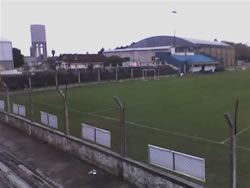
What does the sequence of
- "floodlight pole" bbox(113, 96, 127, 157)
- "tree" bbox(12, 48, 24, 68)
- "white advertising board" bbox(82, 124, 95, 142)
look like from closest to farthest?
"floodlight pole" bbox(113, 96, 127, 157) < "white advertising board" bbox(82, 124, 95, 142) < "tree" bbox(12, 48, 24, 68)

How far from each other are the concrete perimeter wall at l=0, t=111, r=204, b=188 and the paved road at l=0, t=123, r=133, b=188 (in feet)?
0.59

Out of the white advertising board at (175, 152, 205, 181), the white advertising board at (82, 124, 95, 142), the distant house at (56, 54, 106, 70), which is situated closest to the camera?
the white advertising board at (175, 152, 205, 181)

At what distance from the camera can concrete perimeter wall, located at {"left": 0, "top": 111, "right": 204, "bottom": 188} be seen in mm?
5383

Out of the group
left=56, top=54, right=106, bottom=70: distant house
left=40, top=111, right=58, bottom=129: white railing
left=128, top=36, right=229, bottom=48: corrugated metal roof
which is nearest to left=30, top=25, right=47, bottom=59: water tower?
left=56, top=54, right=106, bottom=70: distant house

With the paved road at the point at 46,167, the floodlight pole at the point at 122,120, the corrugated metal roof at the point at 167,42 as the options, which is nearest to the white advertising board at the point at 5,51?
the paved road at the point at 46,167

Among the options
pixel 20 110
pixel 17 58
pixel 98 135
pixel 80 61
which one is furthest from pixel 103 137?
pixel 17 58

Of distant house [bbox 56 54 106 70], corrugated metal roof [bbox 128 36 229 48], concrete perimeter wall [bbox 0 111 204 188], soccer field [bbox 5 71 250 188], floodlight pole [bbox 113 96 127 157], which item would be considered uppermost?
corrugated metal roof [bbox 128 36 229 48]

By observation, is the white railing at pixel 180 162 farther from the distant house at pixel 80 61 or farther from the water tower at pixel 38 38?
the water tower at pixel 38 38

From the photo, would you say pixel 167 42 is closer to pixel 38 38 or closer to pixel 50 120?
pixel 38 38

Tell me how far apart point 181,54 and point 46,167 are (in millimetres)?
60741

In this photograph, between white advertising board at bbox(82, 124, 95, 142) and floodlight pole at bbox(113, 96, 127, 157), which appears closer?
floodlight pole at bbox(113, 96, 127, 157)

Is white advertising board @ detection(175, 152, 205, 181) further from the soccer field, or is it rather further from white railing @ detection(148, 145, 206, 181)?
the soccer field

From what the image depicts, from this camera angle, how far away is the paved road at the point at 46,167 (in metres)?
6.37

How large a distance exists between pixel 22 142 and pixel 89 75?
24.2 metres
